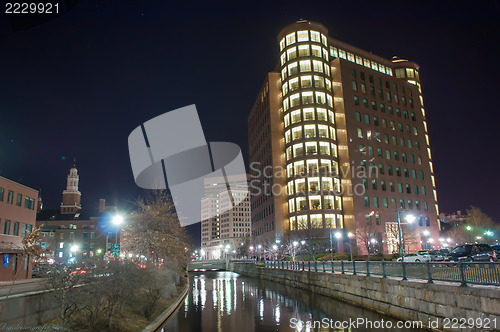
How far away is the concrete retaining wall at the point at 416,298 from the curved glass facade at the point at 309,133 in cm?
4582

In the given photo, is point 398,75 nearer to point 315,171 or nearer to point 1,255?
point 315,171

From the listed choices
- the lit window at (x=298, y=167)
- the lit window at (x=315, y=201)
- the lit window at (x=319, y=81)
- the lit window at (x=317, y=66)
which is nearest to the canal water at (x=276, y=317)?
the lit window at (x=315, y=201)

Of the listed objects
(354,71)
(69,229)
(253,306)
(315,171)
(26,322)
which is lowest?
(253,306)

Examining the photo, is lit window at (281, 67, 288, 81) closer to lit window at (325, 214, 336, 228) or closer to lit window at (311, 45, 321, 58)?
lit window at (311, 45, 321, 58)

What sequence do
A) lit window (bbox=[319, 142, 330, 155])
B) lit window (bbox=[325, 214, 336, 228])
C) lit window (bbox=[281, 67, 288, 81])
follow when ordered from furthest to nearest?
lit window (bbox=[281, 67, 288, 81]) → lit window (bbox=[319, 142, 330, 155]) → lit window (bbox=[325, 214, 336, 228])

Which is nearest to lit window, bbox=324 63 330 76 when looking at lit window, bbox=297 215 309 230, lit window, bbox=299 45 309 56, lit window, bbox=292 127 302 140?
lit window, bbox=299 45 309 56

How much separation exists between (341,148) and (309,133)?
328 inches

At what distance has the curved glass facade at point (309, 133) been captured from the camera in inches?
3056

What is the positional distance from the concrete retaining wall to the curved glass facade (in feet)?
150

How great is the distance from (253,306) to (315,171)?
179 feet

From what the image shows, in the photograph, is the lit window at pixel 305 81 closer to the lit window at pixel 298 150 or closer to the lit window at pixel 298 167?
the lit window at pixel 298 150

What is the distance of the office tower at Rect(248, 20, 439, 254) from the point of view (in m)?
77.5

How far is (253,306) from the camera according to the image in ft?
86.9

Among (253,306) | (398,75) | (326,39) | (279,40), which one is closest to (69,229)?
A: (279,40)
